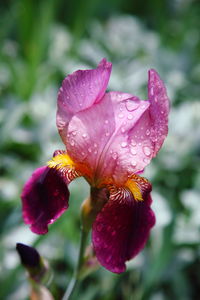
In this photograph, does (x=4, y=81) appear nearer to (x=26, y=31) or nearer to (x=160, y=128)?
(x=26, y=31)

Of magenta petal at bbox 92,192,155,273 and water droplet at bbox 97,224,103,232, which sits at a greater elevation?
water droplet at bbox 97,224,103,232

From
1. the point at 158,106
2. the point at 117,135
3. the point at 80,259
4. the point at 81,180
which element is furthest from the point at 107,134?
the point at 81,180

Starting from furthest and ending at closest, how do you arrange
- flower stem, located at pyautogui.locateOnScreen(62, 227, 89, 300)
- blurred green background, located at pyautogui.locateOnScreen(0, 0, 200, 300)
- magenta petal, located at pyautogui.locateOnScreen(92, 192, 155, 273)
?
1. blurred green background, located at pyautogui.locateOnScreen(0, 0, 200, 300)
2. flower stem, located at pyautogui.locateOnScreen(62, 227, 89, 300)
3. magenta petal, located at pyautogui.locateOnScreen(92, 192, 155, 273)

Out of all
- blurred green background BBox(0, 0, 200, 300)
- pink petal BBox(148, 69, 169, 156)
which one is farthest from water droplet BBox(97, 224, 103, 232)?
blurred green background BBox(0, 0, 200, 300)

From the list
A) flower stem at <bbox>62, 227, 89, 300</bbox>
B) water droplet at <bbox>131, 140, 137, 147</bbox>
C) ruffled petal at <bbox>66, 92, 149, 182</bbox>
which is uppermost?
ruffled petal at <bbox>66, 92, 149, 182</bbox>

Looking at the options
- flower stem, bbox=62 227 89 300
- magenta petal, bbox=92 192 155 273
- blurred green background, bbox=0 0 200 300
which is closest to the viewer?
magenta petal, bbox=92 192 155 273

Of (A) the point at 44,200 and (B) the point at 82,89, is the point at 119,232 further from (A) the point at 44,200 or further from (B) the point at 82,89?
(B) the point at 82,89

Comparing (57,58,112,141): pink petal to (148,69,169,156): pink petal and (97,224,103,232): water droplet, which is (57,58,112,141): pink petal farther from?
(97,224,103,232): water droplet
